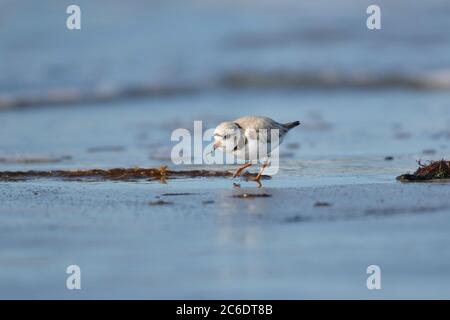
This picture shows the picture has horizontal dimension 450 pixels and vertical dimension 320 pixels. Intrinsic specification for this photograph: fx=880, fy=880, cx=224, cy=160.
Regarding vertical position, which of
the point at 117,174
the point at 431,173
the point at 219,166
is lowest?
the point at 431,173

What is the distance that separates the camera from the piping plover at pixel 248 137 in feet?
24.5

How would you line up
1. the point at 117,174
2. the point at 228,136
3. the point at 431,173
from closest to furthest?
the point at 431,173, the point at 228,136, the point at 117,174

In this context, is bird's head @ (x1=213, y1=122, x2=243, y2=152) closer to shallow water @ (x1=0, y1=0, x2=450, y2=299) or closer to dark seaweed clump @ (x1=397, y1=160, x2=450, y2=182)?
shallow water @ (x1=0, y1=0, x2=450, y2=299)

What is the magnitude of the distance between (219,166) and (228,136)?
1.31 meters

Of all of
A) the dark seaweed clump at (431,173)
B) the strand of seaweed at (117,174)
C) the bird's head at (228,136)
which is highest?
the bird's head at (228,136)

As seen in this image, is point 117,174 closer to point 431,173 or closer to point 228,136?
point 228,136

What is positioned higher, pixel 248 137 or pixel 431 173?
pixel 248 137

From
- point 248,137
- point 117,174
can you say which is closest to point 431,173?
point 248,137

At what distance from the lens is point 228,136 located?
7.45m

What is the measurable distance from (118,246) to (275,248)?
3.20 ft

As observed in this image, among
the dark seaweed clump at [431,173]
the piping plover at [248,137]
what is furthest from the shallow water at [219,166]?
the piping plover at [248,137]

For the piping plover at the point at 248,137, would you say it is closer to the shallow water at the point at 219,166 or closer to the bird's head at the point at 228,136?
the bird's head at the point at 228,136
